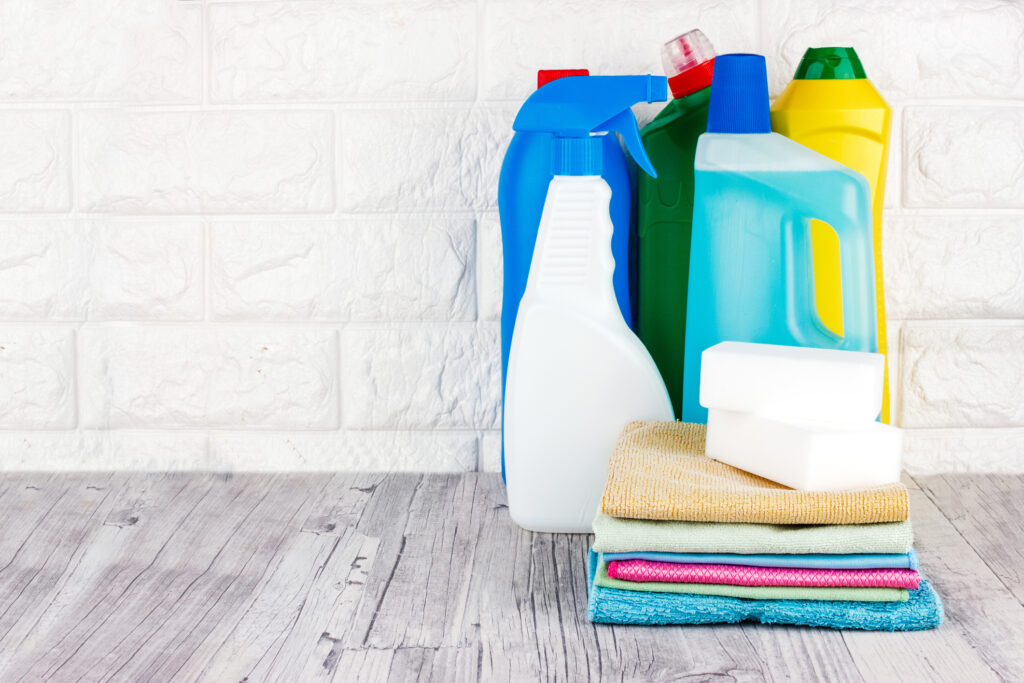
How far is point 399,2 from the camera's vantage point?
0.92 meters

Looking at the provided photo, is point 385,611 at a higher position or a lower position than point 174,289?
lower

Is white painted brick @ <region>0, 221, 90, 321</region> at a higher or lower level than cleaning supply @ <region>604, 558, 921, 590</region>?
higher

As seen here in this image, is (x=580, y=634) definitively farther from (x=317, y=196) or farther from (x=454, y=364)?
(x=317, y=196)

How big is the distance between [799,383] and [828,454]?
0.05m

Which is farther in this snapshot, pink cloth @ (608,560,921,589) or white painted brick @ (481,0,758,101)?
white painted brick @ (481,0,758,101)

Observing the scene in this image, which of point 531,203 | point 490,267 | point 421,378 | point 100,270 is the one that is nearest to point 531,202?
point 531,203

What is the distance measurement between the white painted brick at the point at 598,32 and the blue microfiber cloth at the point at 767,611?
0.51 metres

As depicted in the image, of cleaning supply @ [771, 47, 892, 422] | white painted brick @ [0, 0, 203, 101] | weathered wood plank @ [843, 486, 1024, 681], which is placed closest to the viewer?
weathered wood plank @ [843, 486, 1024, 681]

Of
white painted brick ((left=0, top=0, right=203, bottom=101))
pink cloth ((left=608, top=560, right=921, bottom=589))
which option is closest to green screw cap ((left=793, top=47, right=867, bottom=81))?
pink cloth ((left=608, top=560, right=921, bottom=589))

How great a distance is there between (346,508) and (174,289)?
0.28 metres

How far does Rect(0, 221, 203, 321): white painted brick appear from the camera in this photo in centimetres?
95

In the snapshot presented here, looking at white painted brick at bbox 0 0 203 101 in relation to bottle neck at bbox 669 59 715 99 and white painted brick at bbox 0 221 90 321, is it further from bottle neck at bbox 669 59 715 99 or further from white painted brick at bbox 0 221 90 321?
bottle neck at bbox 669 59 715 99

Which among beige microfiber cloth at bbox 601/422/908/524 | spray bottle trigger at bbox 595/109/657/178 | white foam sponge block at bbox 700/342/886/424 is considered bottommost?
beige microfiber cloth at bbox 601/422/908/524

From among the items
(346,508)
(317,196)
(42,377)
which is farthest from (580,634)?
(42,377)
